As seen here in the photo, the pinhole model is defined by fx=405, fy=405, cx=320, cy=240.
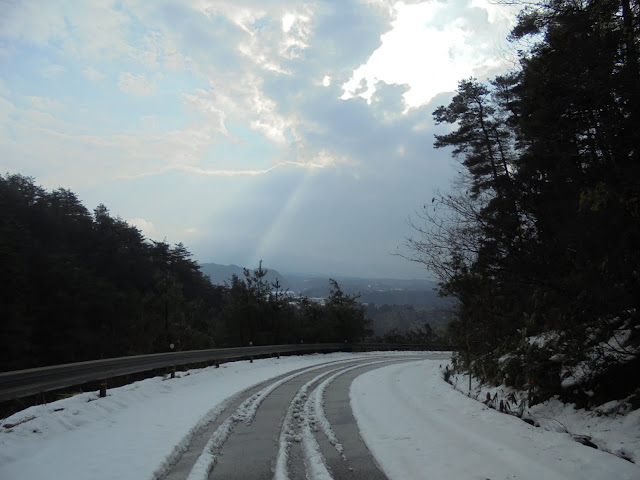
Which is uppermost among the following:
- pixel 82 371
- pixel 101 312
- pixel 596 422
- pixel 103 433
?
pixel 101 312

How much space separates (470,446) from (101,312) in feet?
150

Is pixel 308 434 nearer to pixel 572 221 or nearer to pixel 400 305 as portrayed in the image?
pixel 572 221

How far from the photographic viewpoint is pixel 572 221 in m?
6.45

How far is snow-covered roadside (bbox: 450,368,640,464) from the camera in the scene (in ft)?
15.9

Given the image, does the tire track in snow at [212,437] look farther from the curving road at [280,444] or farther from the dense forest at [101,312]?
the dense forest at [101,312]

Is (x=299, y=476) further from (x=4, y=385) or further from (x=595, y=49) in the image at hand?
(x=595, y=49)

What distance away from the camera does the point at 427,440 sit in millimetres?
5949

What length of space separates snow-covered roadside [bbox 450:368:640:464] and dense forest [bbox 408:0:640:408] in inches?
10.5

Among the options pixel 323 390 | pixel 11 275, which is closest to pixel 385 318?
pixel 11 275

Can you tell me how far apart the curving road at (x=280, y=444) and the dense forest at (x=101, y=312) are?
61.0ft

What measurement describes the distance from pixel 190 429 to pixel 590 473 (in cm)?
569

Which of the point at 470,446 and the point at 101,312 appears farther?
the point at 101,312

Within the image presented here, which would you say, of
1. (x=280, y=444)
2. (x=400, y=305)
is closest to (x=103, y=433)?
(x=280, y=444)

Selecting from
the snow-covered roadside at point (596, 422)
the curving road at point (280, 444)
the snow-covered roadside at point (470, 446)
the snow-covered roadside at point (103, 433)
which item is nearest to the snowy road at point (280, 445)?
the curving road at point (280, 444)
